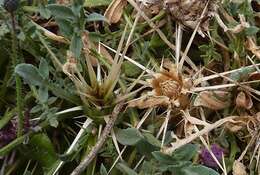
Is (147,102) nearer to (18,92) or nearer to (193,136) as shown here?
(193,136)

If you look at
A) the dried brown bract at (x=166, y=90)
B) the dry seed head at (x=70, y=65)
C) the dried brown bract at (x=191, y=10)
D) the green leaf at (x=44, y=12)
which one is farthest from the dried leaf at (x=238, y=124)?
the green leaf at (x=44, y=12)

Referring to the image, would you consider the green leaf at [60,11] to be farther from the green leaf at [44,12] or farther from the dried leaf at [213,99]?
the dried leaf at [213,99]

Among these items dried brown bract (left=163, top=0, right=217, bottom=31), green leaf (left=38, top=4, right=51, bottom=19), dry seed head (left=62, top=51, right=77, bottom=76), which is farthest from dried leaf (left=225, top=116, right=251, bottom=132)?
green leaf (left=38, top=4, right=51, bottom=19)

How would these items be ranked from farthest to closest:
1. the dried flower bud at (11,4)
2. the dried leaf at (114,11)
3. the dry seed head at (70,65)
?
the dried leaf at (114,11), the dry seed head at (70,65), the dried flower bud at (11,4)

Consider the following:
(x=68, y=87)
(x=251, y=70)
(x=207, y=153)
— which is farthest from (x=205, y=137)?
(x=68, y=87)

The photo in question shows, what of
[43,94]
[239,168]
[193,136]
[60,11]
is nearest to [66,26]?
[60,11]

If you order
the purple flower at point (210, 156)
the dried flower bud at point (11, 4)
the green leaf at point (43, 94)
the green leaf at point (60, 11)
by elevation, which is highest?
the dried flower bud at point (11, 4)

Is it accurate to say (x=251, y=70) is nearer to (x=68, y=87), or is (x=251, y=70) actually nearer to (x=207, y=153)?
(x=207, y=153)
